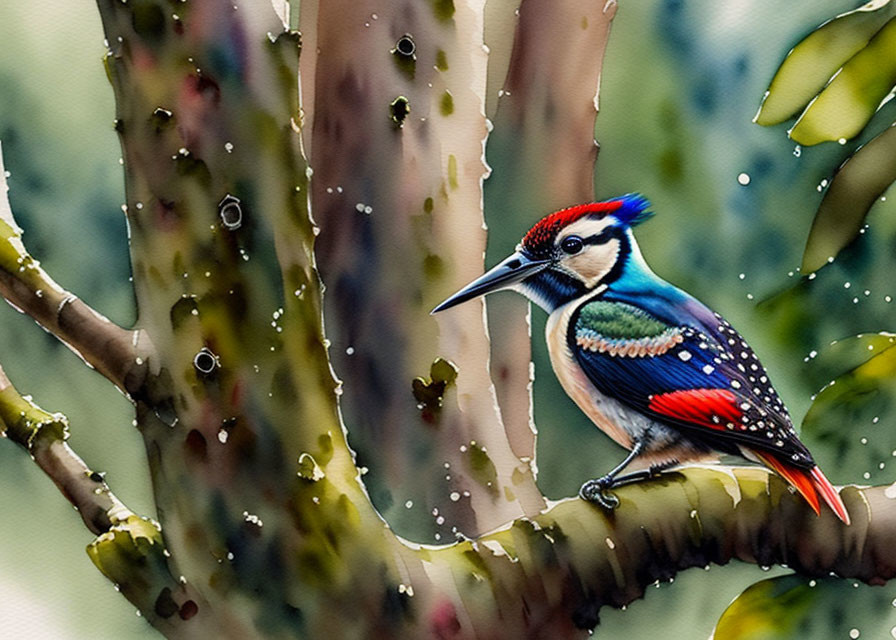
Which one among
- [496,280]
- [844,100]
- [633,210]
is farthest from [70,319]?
[844,100]

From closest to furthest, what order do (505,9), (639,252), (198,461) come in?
(198,461) → (639,252) → (505,9)

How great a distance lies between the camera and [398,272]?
2.81 feet

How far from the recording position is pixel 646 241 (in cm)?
92

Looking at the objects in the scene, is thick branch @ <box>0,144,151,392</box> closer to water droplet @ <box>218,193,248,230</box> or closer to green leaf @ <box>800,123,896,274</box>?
water droplet @ <box>218,193,248,230</box>

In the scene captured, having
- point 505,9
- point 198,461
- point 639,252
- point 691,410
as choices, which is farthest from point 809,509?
point 505,9

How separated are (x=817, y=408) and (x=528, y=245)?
0.29 metres

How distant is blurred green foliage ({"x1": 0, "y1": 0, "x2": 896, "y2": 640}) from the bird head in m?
0.06

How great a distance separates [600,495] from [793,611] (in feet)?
1.11

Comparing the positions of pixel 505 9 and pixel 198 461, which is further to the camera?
pixel 505 9

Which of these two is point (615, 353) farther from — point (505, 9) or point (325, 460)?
point (505, 9)

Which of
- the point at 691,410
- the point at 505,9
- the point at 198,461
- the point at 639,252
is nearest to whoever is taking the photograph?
the point at 198,461

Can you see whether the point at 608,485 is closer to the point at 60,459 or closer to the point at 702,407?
the point at 702,407

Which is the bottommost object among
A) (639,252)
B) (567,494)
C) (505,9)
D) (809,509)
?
(809,509)

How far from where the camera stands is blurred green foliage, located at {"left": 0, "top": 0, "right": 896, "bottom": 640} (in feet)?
3.17
